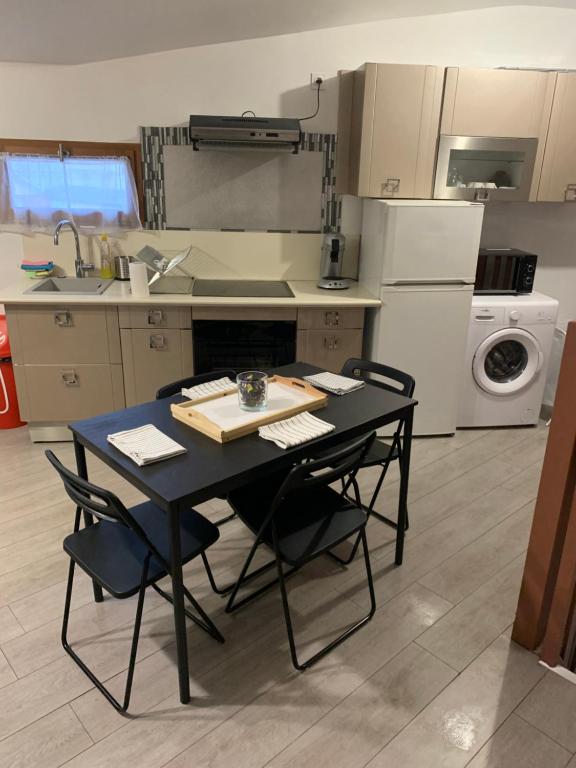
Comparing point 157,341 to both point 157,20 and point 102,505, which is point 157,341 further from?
point 102,505

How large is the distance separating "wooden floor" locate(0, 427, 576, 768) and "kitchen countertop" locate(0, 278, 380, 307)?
123cm

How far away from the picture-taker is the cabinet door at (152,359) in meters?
3.50

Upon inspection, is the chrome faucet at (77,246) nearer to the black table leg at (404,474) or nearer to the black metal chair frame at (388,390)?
the black metal chair frame at (388,390)

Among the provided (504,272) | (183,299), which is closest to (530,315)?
(504,272)

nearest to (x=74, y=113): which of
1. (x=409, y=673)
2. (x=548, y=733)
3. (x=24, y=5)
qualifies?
(x=24, y=5)

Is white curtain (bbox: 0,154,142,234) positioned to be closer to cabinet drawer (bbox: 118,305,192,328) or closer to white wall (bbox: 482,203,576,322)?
cabinet drawer (bbox: 118,305,192,328)

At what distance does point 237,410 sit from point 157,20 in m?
2.36

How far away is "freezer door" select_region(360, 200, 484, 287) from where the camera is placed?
3309 mm

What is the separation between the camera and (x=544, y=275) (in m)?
4.29

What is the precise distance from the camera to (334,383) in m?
2.43

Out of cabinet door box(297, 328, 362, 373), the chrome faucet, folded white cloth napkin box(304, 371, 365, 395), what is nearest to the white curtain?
the chrome faucet

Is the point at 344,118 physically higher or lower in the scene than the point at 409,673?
higher

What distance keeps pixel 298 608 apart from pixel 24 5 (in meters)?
3.05

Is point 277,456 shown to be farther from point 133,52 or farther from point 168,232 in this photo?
point 133,52
